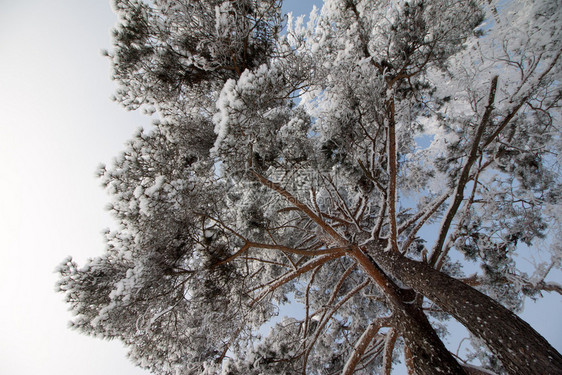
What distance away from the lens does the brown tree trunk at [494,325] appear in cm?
202

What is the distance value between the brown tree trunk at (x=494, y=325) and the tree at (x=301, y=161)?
0.03 meters

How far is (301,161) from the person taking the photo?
4.07 meters

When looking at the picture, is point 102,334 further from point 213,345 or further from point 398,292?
point 398,292

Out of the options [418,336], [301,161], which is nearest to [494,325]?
[418,336]

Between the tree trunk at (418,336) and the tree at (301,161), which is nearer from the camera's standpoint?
the tree trunk at (418,336)

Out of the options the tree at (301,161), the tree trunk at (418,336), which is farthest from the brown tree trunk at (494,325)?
the tree trunk at (418,336)

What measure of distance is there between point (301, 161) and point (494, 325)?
3043mm

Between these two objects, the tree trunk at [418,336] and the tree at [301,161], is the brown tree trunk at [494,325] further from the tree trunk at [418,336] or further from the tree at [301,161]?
the tree trunk at [418,336]

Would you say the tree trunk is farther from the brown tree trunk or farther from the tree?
the brown tree trunk

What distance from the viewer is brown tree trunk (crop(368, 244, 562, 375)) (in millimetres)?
2020

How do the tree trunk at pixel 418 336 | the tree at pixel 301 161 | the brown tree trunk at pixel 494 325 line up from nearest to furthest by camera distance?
the brown tree trunk at pixel 494 325, the tree trunk at pixel 418 336, the tree at pixel 301 161

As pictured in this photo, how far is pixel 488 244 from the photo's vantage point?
413 cm

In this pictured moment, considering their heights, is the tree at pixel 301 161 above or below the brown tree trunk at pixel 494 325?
above

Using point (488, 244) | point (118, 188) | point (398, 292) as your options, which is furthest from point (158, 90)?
point (488, 244)
